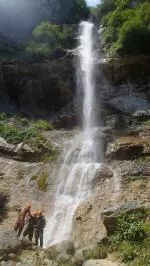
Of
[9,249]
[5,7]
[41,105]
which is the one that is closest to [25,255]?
[9,249]

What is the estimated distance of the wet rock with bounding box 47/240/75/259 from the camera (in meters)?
12.9

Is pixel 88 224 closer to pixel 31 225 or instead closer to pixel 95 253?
pixel 31 225

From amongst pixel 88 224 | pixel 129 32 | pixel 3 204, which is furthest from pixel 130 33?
pixel 88 224

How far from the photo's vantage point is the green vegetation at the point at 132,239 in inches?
484

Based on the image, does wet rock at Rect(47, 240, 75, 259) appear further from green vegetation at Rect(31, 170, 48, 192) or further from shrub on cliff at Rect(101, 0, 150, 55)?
shrub on cliff at Rect(101, 0, 150, 55)

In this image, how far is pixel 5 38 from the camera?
42.9 metres

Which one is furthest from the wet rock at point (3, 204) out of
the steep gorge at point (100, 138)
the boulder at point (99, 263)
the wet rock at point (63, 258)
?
the boulder at point (99, 263)

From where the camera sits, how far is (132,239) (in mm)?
13453

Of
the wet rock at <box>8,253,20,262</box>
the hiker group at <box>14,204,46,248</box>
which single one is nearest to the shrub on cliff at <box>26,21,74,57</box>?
the hiker group at <box>14,204,46,248</box>

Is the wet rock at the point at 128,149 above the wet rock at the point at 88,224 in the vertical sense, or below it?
above

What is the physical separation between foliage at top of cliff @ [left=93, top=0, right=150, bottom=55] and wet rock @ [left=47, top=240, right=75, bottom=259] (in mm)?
22419

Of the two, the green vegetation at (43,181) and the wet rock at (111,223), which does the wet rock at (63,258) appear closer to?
the wet rock at (111,223)

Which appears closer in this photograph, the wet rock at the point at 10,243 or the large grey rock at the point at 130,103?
the wet rock at the point at 10,243

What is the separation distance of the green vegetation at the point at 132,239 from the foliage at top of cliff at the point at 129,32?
20981 millimetres
